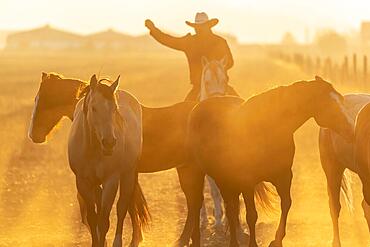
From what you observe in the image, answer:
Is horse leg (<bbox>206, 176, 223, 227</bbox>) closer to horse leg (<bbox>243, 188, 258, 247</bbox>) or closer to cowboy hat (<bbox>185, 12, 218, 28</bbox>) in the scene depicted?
cowboy hat (<bbox>185, 12, 218, 28</bbox>)

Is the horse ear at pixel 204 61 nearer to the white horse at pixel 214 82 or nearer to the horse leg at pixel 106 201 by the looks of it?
the white horse at pixel 214 82

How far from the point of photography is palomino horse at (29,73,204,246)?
9883 mm

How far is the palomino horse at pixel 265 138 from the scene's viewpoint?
27.9 ft

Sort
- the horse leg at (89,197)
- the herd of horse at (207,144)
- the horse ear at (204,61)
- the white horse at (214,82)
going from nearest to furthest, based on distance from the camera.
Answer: the herd of horse at (207,144) < the horse leg at (89,197) < the white horse at (214,82) < the horse ear at (204,61)

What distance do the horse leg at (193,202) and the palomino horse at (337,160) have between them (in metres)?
1.43

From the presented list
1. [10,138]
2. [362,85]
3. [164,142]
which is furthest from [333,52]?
[164,142]

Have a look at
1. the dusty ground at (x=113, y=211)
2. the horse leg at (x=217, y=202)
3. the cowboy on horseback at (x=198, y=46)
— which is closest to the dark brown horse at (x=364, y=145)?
the dusty ground at (x=113, y=211)

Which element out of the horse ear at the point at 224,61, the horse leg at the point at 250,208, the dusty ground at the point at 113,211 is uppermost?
the horse ear at the point at 224,61

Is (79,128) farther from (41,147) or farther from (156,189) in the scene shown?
(41,147)

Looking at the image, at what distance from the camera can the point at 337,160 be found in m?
9.85

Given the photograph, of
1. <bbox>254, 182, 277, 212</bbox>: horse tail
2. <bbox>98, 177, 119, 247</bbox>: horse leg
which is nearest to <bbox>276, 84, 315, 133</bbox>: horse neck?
<bbox>254, 182, 277, 212</bbox>: horse tail

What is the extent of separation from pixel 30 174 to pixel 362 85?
69.1 feet

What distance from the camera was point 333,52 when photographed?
561 feet

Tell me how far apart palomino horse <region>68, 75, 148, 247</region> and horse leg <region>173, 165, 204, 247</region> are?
3.51 ft
